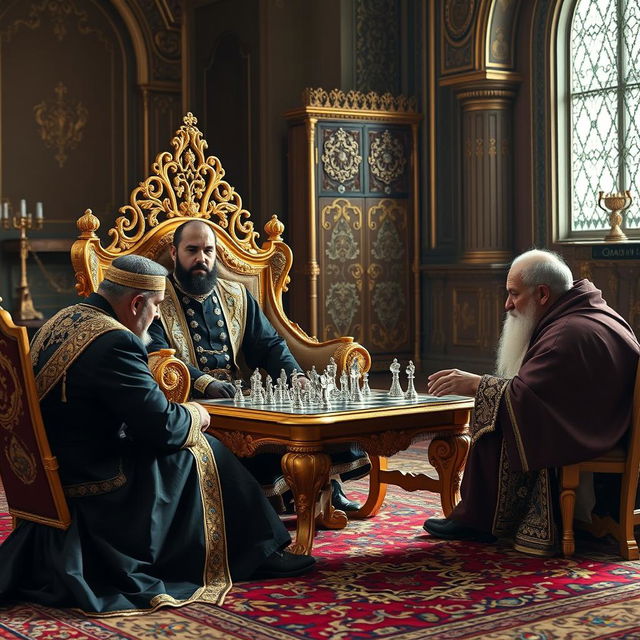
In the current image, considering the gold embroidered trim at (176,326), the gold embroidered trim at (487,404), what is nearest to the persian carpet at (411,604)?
the gold embroidered trim at (487,404)

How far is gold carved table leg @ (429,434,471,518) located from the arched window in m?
4.83

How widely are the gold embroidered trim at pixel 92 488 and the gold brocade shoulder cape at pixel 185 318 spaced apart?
163 centimetres

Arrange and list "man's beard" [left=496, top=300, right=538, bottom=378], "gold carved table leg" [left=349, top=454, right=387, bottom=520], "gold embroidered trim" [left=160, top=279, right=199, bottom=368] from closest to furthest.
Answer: "man's beard" [left=496, top=300, right=538, bottom=378] → "gold carved table leg" [left=349, top=454, right=387, bottom=520] → "gold embroidered trim" [left=160, top=279, right=199, bottom=368]

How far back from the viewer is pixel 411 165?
10492mm

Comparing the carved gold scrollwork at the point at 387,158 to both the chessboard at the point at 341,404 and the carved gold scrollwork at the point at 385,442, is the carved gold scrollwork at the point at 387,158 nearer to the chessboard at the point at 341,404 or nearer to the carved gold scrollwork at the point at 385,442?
the chessboard at the point at 341,404

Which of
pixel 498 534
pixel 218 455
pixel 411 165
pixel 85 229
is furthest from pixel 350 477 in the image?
pixel 411 165

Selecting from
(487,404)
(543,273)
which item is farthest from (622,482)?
(543,273)

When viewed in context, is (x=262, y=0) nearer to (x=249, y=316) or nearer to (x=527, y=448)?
(x=249, y=316)

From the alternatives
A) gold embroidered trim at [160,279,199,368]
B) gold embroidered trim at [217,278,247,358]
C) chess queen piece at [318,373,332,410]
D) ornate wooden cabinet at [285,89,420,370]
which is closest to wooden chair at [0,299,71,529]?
chess queen piece at [318,373,332,410]

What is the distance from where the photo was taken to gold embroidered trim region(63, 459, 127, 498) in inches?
154

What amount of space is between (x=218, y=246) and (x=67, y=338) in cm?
214

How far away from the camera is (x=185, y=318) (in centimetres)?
566

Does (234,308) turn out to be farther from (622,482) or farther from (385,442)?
(622,482)

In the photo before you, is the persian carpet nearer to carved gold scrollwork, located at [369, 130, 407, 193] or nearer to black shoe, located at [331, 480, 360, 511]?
black shoe, located at [331, 480, 360, 511]
